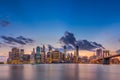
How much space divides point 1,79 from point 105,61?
15244cm

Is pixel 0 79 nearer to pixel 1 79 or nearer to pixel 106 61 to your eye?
pixel 1 79

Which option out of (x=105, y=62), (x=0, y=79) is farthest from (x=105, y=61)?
(x=0, y=79)

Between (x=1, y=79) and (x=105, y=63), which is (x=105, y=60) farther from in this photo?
(x=1, y=79)

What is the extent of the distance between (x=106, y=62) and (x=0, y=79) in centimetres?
15526

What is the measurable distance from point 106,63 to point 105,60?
13.2 ft

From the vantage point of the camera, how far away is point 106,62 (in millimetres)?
192125

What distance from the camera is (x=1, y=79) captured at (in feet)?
152

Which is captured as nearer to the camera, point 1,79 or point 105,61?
point 1,79

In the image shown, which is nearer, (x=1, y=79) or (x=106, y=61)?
(x=1, y=79)

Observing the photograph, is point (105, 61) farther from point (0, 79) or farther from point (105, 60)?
point (0, 79)

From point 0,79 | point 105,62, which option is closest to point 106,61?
point 105,62

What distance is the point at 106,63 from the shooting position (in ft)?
625

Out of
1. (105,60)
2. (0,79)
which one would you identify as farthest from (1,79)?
(105,60)

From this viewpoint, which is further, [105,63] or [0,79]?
[105,63]
